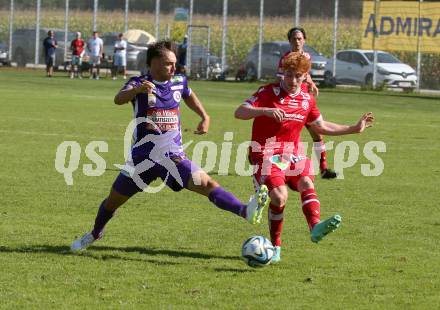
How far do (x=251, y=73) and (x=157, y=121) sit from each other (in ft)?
134

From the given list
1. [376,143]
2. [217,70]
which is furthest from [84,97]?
[217,70]

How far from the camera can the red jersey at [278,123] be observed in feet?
30.3

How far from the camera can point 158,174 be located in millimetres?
9266

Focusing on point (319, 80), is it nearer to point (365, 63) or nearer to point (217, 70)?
point (365, 63)

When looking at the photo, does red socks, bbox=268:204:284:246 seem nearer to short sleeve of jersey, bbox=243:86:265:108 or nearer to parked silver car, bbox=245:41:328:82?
short sleeve of jersey, bbox=243:86:265:108

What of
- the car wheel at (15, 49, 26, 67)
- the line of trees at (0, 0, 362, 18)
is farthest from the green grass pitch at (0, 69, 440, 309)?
the car wheel at (15, 49, 26, 67)

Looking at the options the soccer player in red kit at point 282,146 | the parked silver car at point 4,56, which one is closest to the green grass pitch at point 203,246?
the soccer player in red kit at point 282,146

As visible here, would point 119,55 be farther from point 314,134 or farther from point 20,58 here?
point 314,134

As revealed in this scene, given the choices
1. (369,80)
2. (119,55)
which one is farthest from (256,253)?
(119,55)

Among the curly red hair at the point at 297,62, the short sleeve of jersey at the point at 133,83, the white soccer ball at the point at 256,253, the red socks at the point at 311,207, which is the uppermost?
the curly red hair at the point at 297,62

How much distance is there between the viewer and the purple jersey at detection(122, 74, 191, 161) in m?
9.23

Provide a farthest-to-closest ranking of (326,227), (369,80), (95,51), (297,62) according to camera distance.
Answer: (95,51) < (369,80) < (297,62) < (326,227)

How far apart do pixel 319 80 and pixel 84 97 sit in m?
15.8

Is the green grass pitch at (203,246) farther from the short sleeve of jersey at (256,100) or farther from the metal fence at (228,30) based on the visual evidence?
the metal fence at (228,30)
